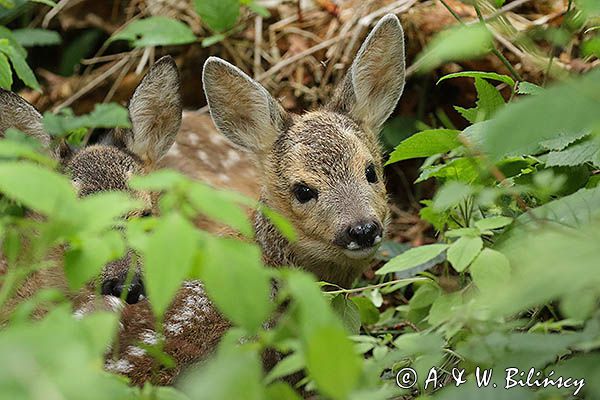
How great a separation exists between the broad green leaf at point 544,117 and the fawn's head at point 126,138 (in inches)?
94.7

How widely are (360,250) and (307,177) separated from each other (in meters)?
0.46

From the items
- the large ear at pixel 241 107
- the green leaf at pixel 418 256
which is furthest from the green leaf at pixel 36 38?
the green leaf at pixel 418 256

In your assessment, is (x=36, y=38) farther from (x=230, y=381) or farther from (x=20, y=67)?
(x=230, y=381)

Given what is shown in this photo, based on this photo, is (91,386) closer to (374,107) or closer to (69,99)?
(374,107)

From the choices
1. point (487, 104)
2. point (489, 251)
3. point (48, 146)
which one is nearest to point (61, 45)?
point (48, 146)

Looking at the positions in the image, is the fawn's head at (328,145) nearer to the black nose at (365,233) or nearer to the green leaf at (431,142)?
the black nose at (365,233)

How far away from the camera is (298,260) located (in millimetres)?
4090

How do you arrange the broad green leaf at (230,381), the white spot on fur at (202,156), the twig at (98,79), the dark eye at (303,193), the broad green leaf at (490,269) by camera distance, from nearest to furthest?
the broad green leaf at (230,381), the broad green leaf at (490,269), the dark eye at (303,193), the white spot on fur at (202,156), the twig at (98,79)

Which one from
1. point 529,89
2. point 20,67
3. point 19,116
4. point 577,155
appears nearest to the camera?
point 577,155

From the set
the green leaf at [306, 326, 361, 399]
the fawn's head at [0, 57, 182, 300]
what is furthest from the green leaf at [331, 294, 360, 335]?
the green leaf at [306, 326, 361, 399]

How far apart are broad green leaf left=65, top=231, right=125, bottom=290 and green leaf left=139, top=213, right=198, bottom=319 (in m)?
0.21

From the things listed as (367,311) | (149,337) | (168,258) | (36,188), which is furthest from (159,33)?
(168,258)

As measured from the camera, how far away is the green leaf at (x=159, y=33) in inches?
205

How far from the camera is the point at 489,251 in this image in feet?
8.56
